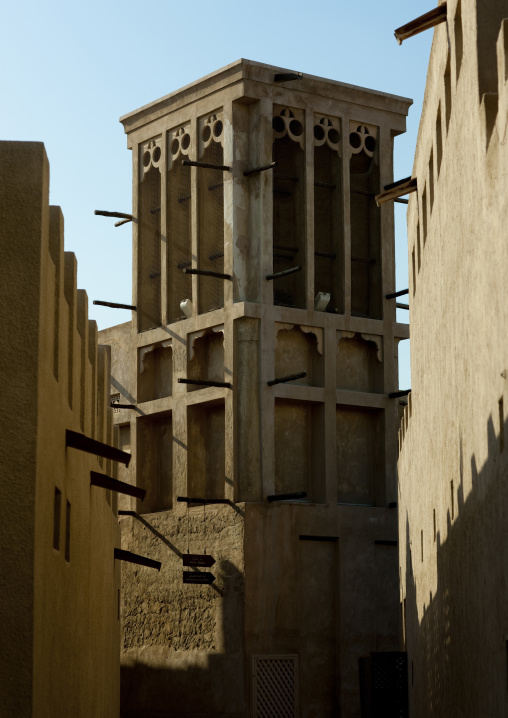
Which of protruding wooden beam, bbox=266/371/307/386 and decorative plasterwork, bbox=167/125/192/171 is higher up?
decorative plasterwork, bbox=167/125/192/171

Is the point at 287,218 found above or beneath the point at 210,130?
beneath

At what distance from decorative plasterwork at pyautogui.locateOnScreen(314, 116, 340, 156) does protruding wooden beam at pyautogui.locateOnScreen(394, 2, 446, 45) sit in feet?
46.7

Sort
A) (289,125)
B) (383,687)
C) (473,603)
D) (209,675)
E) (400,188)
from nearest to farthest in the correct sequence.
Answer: (473,603), (400,188), (383,687), (209,675), (289,125)

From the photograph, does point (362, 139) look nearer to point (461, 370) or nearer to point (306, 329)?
point (306, 329)

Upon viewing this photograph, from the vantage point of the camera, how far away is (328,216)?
28000 millimetres

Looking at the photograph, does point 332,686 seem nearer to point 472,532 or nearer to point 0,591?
point 472,532

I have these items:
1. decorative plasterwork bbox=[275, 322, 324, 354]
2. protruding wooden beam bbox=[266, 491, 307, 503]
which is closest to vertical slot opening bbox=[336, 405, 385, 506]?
decorative plasterwork bbox=[275, 322, 324, 354]

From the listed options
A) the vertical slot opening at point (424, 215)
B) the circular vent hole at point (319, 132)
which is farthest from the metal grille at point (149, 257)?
the vertical slot opening at point (424, 215)

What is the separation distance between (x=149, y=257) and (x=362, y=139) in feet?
18.0

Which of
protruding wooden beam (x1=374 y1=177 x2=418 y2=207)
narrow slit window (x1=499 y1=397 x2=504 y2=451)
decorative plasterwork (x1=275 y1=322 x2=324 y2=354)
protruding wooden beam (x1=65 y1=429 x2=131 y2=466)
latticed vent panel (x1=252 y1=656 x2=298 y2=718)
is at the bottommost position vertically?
latticed vent panel (x1=252 y1=656 x2=298 y2=718)

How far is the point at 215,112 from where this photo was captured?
87.6ft

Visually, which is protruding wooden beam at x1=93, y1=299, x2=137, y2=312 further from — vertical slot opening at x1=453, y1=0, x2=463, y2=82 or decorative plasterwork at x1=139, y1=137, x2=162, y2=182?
vertical slot opening at x1=453, y1=0, x2=463, y2=82

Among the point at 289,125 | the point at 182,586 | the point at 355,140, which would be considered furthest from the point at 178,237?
the point at 182,586

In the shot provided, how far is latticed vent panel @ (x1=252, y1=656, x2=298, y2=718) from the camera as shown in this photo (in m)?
24.1
